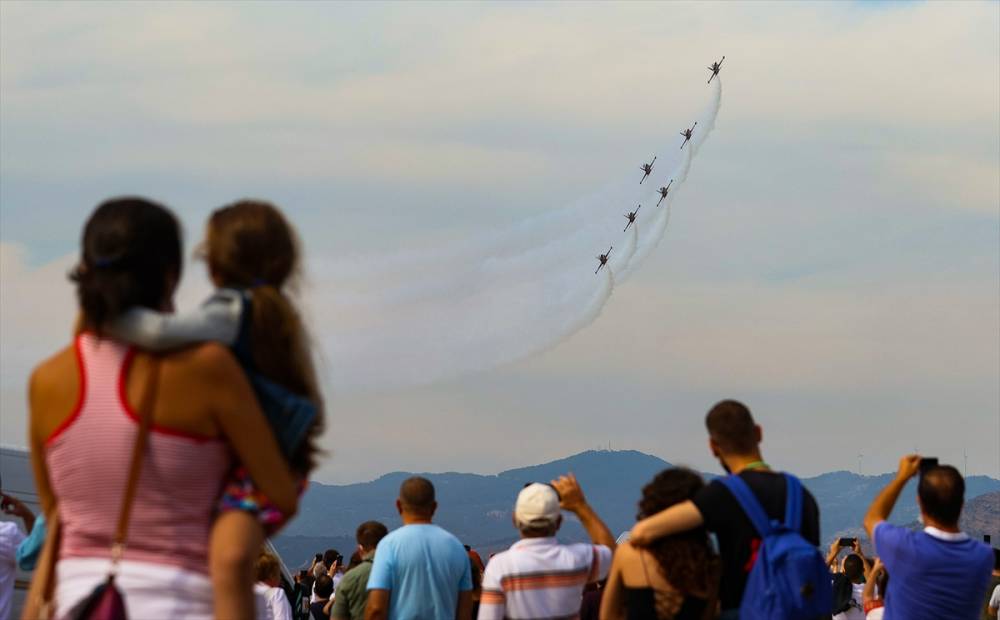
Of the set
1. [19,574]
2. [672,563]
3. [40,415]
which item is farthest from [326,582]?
[40,415]

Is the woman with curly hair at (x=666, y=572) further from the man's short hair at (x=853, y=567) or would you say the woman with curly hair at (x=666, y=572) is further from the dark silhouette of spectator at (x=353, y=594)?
the man's short hair at (x=853, y=567)

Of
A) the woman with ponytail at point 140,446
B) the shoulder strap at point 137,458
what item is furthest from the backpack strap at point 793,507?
the shoulder strap at point 137,458

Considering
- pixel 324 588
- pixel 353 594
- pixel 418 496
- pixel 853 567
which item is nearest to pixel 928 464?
pixel 418 496

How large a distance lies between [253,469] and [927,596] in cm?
483

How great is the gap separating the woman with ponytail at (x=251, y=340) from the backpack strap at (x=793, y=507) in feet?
10.4

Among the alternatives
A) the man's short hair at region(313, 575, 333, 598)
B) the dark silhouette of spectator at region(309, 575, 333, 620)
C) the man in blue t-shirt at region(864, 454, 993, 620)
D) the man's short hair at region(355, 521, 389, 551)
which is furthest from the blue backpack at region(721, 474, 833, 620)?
the man's short hair at region(313, 575, 333, 598)

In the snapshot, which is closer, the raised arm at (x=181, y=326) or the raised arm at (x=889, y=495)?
the raised arm at (x=181, y=326)

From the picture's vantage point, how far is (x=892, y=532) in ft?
26.2

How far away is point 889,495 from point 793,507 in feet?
3.82

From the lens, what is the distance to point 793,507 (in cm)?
707

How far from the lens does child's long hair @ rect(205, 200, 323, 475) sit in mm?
4379

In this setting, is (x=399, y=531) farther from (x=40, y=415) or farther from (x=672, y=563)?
(x=40, y=415)

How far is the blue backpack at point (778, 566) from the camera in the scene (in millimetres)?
6961

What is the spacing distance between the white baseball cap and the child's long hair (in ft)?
12.3
